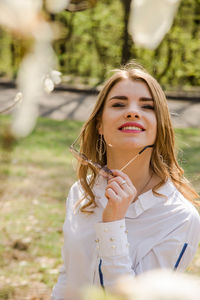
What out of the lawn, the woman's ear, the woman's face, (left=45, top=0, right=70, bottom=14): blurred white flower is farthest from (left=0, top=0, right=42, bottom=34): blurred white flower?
the woman's ear

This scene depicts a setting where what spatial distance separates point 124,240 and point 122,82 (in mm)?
535

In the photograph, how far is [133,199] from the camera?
109 centimetres

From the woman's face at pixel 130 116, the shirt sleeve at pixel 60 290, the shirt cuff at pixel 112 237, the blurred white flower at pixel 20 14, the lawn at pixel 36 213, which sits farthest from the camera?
the lawn at pixel 36 213

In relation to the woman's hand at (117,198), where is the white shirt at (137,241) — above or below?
below

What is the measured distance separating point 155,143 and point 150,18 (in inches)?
37.3

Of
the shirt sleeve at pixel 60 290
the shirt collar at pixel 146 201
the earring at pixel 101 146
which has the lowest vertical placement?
the shirt sleeve at pixel 60 290

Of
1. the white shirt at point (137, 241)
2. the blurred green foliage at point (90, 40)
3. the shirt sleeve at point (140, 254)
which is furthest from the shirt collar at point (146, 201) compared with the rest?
the blurred green foliage at point (90, 40)

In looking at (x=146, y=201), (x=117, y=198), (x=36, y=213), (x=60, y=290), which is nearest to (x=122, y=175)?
(x=117, y=198)

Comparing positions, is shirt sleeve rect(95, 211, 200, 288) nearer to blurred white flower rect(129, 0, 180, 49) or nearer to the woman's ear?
the woman's ear

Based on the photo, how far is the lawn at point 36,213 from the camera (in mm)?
2266

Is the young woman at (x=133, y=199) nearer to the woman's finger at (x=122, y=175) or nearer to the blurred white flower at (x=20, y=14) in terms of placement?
the woman's finger at (x=122, y=175)

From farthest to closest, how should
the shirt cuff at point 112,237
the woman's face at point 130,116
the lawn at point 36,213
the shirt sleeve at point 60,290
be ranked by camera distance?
the lawn at point 36,213, the shirt sleeve at point 60,290, the woman's face at point 130,116, the shirt cuff at point 112,237

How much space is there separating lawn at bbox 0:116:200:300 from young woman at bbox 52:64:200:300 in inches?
11.1

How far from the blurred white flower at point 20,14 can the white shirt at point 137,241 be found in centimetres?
68
